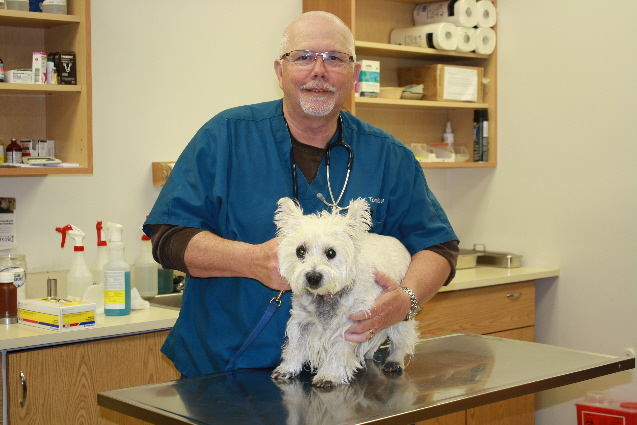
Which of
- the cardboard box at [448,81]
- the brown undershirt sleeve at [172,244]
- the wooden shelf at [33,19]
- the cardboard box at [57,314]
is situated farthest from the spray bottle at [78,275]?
the cardboard box at [448,81]

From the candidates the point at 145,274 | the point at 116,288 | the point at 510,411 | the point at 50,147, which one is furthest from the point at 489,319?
the point at 50,147

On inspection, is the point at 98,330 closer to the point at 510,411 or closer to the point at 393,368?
the point at 393,368

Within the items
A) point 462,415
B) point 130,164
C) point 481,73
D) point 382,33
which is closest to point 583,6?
point 481,73

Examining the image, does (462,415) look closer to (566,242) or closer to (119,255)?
(566,242)

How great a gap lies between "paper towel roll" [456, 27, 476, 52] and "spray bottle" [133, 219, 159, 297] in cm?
195

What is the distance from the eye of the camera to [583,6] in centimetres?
357

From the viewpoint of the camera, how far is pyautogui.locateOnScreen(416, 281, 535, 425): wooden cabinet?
3.32 metres

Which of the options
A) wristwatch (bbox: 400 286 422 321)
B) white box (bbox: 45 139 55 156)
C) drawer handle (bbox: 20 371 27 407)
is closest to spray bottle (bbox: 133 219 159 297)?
white box (bbox: 45 139 55 156)

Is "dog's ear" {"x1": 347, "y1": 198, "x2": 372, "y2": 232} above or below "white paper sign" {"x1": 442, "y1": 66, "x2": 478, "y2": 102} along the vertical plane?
below

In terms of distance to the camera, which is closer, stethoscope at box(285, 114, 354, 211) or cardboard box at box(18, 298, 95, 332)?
stethoscope at box(285, 114, 354, 211)

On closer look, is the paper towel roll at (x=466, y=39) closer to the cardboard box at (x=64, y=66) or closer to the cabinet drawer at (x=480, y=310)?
the cabinet drawer at (x=480, y=310)

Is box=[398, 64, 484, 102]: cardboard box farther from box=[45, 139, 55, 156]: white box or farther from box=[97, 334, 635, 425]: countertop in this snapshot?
box=[97, 334, 635, 425]: countertop

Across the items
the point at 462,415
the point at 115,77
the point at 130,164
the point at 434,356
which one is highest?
the point at 115,77

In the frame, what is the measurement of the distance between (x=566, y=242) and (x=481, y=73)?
1.03m
